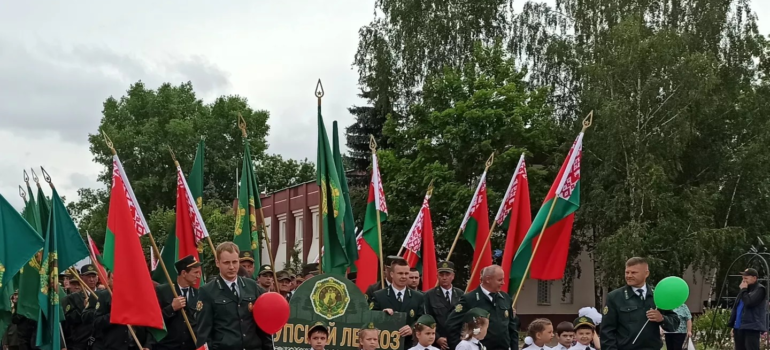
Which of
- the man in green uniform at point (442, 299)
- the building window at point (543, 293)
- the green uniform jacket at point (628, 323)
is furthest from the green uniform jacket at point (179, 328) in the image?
the building window at point (543, 293)

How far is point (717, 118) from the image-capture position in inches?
1437

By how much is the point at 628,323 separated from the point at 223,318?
375cm

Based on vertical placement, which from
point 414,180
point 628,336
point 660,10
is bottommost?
point 628,336

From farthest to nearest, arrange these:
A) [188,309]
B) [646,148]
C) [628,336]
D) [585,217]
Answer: [585,217] < [646,148] < [188,309] < [628,336]

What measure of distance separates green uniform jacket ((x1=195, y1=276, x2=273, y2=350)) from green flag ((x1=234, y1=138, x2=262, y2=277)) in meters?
4.22

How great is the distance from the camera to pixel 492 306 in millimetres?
11219

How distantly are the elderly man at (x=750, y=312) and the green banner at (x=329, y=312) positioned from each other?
7.55 meters

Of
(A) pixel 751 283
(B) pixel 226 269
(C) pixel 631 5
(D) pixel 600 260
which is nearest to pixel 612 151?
(D) pixel 600 260

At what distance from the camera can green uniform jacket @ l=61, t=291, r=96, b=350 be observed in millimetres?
12734

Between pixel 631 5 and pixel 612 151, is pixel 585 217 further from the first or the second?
pixel 631 5

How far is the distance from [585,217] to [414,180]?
6005 millimetres

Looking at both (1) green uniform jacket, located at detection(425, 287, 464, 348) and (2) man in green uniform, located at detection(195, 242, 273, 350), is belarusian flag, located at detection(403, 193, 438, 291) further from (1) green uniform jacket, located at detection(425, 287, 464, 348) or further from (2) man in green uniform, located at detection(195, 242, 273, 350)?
(2) man in green uniform, located at detection(195, 242, 273, 350)

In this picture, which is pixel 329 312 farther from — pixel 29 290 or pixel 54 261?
pixel 29 290

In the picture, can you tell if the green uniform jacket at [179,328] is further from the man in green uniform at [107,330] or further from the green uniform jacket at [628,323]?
→ the green uniform jacket at [628,323]
